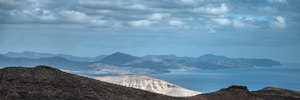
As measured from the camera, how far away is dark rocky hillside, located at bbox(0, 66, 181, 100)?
29.2 metres

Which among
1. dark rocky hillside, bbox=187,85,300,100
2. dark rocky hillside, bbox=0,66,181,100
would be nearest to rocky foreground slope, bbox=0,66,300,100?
dark rocky hillside, bbox=0,66,181,100

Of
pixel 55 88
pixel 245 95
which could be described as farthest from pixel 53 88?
pixel 245 95

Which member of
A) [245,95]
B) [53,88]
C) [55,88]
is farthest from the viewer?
[245,95]

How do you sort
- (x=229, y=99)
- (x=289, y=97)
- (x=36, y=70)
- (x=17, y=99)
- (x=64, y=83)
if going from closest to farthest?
(x=17, y=99) < (x=64, y=83) < (x=36, y=70) < (x=229, y=99) < (x=289, y=97)

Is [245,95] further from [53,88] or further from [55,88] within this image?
[53,88]

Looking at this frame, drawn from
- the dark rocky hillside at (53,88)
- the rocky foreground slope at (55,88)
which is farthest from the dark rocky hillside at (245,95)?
the dark rocky hillside at (53,88)

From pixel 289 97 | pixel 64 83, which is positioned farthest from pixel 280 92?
pixel 64 83

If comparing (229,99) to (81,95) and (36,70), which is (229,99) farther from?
(36,70)

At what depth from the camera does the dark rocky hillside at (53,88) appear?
29.2m

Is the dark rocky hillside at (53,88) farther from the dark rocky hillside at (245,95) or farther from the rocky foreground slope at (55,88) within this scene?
the dark rocky hillside at (245,95)

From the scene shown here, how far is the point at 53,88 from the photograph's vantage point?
31688mm

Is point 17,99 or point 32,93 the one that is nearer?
point 17,99

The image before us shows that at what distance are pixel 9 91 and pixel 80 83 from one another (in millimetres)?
7889

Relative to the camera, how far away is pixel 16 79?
32219 mm
